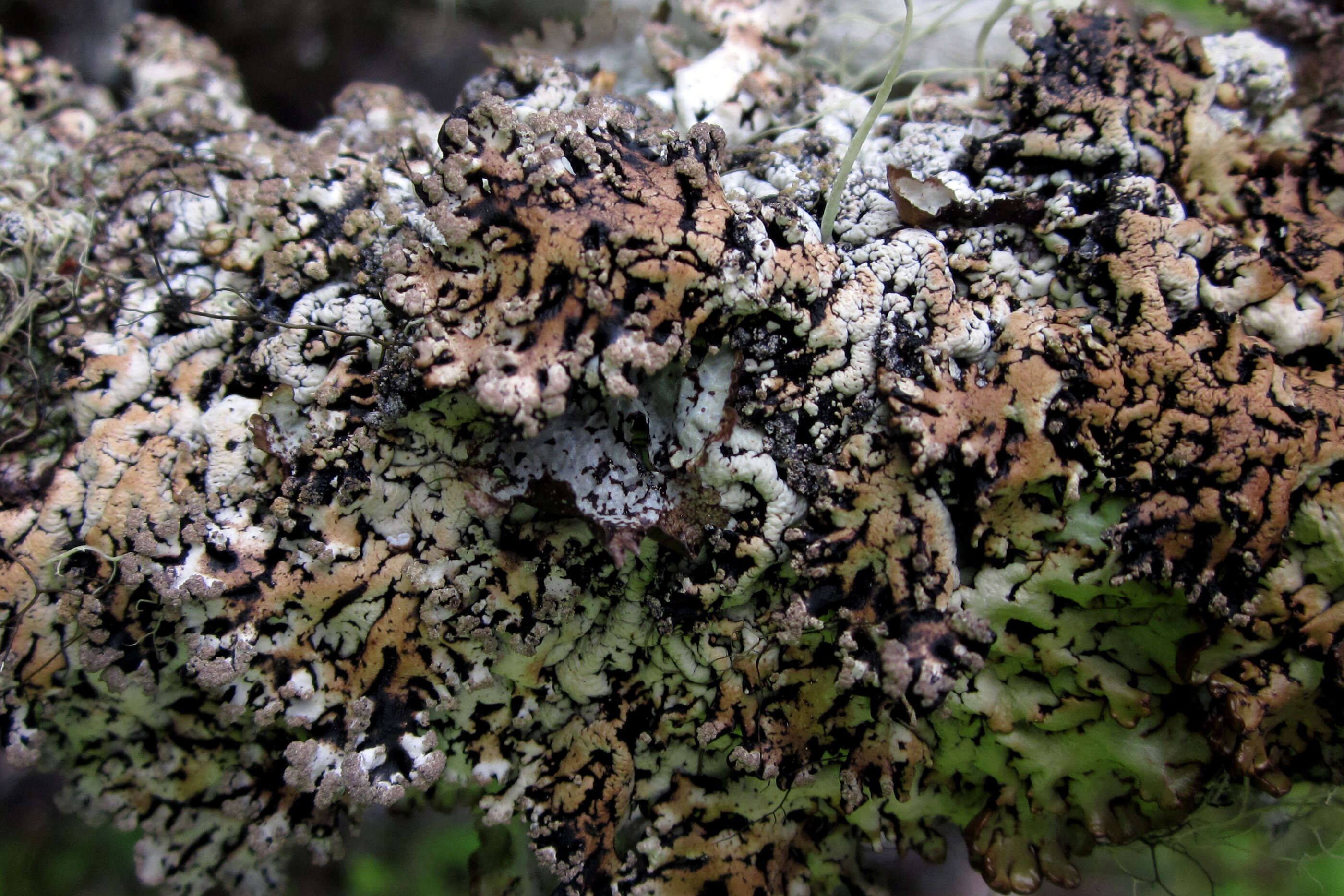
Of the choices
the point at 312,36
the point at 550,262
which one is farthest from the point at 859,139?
the point at 312,36

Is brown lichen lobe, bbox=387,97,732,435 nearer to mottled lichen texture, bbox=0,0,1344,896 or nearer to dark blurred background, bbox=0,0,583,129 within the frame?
mottled lichen texture, bbox=0,0,1344,896

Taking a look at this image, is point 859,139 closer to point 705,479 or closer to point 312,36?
point 705,479

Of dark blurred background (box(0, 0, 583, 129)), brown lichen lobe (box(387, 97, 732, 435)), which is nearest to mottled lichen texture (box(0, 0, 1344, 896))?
brown lichen lobe (box(387, 97, 732, 435))

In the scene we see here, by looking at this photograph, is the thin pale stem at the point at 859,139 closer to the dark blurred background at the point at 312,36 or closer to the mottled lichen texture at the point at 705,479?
the mottled lichen texture at the point at 705,479

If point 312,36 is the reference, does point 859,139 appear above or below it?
above

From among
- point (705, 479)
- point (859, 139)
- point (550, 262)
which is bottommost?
point (705, 479)

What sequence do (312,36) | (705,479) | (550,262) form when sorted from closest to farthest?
(550,262) → (705,479) → (312,36)

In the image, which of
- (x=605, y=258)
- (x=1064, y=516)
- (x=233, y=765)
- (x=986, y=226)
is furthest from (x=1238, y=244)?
(x=233, y=765)
